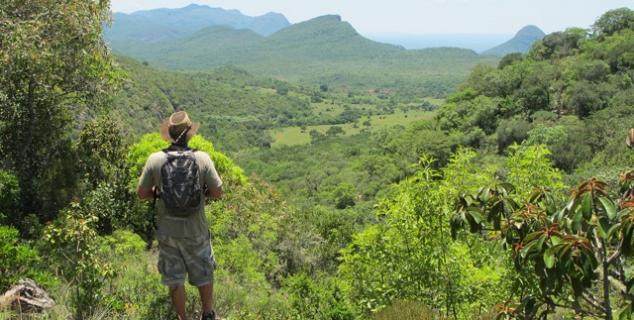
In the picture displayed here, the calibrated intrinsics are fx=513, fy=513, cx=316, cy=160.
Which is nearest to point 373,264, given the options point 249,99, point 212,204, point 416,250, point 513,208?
point 416,250

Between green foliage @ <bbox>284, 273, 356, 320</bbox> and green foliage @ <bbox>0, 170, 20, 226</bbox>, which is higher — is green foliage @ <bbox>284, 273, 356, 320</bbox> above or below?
below

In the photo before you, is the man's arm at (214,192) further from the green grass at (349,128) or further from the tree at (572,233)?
the green grass at (349,128)

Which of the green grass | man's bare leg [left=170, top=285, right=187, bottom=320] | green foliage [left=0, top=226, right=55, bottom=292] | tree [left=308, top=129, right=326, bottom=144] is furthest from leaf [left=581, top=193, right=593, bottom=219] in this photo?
tree [left=308, top=129, right=326, bottom=144]

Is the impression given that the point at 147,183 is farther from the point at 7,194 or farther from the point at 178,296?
the point at 7,194

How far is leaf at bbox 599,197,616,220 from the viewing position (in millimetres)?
2043

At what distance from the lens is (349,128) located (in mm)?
106938

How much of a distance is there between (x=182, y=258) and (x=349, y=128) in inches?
4087

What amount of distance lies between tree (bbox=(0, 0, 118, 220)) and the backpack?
476 centimetres

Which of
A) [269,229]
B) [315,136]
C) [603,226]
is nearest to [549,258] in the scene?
[603,226]

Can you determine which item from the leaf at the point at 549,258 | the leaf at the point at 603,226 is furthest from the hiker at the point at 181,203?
the leaf at the point at 603,226

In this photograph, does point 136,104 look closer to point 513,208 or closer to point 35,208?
point 35,208

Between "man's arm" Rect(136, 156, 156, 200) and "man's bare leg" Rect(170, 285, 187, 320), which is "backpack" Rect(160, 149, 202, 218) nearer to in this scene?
"man's arm" Rect(136, 156, 156, 200)

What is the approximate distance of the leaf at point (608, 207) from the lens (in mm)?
2043

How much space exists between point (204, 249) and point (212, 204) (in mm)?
6423
